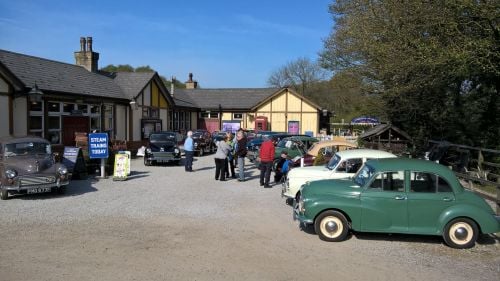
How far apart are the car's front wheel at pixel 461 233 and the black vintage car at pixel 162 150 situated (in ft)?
48.5

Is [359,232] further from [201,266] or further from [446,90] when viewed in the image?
[446,90]

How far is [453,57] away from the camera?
12.2m

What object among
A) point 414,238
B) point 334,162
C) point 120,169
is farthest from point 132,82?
point 414,238

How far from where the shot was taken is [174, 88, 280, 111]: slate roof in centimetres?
4372

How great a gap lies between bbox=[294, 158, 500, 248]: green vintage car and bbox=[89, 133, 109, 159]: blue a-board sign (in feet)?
33.1

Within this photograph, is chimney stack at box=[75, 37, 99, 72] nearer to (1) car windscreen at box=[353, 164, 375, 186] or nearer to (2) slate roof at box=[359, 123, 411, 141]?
(2) slate roof at box=[359, 123, 411, 141]

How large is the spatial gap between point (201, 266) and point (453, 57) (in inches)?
372

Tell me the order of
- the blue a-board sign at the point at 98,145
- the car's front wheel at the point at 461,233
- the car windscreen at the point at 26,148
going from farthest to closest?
the blue a-board sign at the point at 98,145 < the car windscreen at the point at 26,148 < the car's front wheel at the point at 461,233

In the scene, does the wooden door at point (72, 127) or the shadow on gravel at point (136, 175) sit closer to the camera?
the shadow on gravel at point (136, 175)

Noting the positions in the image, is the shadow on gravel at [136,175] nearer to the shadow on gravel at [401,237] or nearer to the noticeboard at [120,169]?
the noticeboard at [120,169]

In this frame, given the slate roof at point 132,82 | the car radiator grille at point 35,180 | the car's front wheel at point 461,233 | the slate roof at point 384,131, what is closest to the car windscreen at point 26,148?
Result: the car radiator grille at point 35,180

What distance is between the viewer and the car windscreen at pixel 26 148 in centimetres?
1281

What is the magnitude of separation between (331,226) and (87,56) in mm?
24183

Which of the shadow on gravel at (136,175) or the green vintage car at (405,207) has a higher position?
the green vintage car at (405,207)
